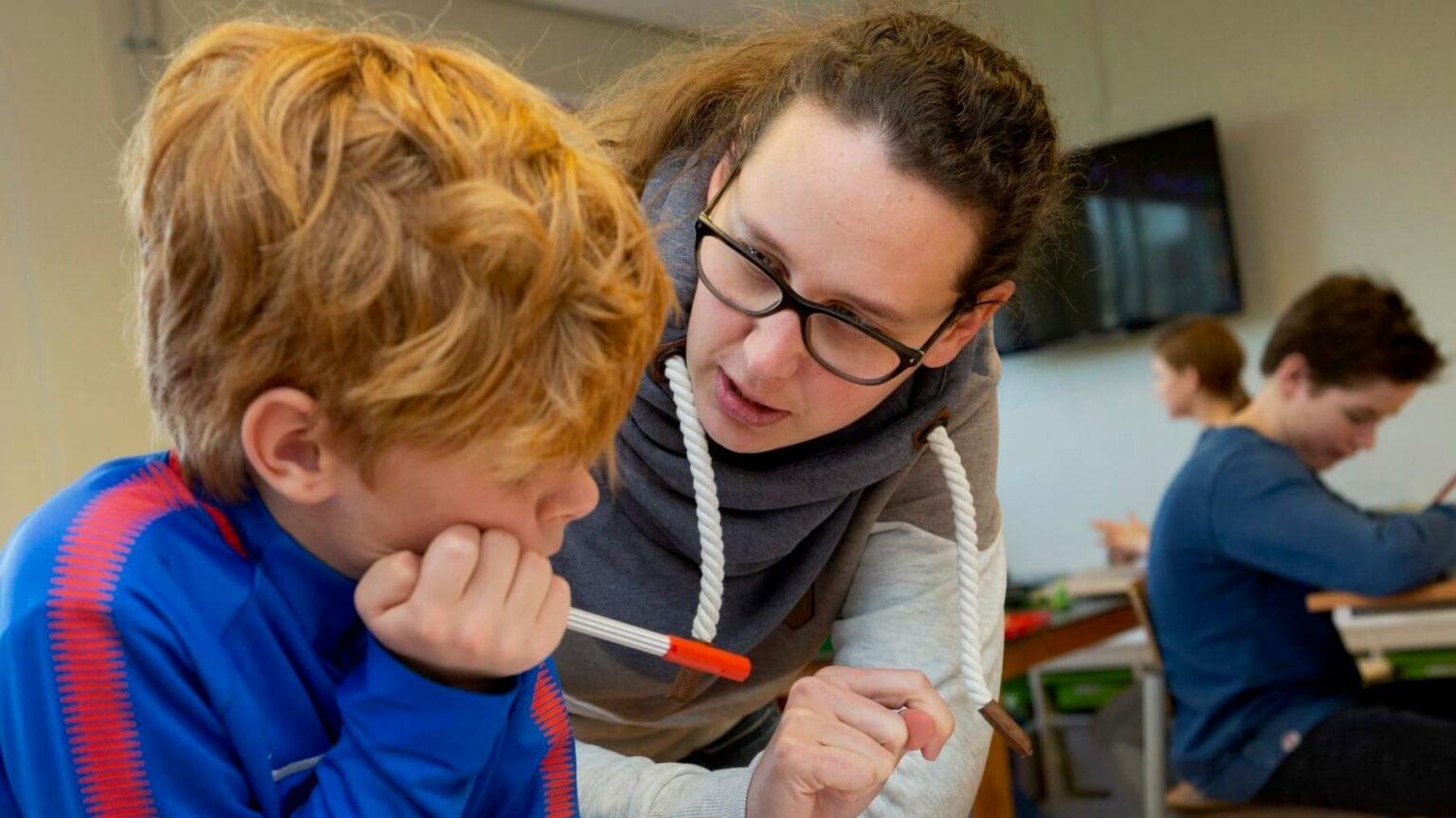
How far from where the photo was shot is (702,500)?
99cm

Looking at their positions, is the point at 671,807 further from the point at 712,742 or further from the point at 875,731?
the point at 712,742

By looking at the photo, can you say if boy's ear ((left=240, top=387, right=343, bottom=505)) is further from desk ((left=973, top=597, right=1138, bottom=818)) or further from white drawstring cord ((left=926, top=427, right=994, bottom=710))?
desk ((left=973, top=597, right=1138, bottom=818))

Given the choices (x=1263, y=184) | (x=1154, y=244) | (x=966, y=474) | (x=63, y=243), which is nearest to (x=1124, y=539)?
(x=1154, y=244)

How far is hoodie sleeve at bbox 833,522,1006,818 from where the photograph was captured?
0.97 m

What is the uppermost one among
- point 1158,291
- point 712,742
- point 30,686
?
point 30,686

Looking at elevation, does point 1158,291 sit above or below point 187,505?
below

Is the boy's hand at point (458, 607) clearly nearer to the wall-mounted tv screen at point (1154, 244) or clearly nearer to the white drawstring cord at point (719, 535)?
the white drawstring cord at point (719, 535)

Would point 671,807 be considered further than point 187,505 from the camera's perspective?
Yes

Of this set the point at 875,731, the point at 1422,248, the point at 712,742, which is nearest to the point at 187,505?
the point at 875,731

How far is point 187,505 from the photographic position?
63cm

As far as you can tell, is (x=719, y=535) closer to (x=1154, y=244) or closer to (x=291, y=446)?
(x=291, y=446)

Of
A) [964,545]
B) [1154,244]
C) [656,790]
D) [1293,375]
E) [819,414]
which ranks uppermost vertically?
[819,414]

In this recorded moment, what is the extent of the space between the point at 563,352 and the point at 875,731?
0.36 m

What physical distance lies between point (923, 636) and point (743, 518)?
16 cm
